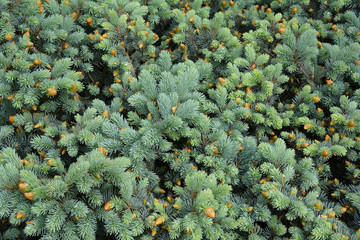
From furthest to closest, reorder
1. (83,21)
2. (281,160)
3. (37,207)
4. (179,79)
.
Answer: (83,21) < (179,79) < (281,160) < (37,207)

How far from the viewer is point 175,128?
1.63 meters

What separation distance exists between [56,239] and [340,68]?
1930 millimetres

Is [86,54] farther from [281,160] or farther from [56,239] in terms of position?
[281,160]

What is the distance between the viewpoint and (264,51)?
242cm

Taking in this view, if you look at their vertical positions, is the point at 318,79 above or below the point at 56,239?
above

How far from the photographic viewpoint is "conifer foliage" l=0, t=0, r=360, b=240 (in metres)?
1.44

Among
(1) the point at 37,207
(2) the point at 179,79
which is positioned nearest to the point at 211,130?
(2) the point at 179,79

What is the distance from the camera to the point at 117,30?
2.17m

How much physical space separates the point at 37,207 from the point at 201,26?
1.65 metres

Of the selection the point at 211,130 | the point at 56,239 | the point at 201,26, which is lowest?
the point at 56,239

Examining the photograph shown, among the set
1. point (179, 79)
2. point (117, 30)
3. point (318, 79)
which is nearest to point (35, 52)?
point (117, 30)

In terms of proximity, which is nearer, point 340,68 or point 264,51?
point 340,68

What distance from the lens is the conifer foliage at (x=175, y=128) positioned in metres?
1.44

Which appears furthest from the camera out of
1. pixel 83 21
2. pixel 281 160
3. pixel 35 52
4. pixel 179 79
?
pixel 83 21
